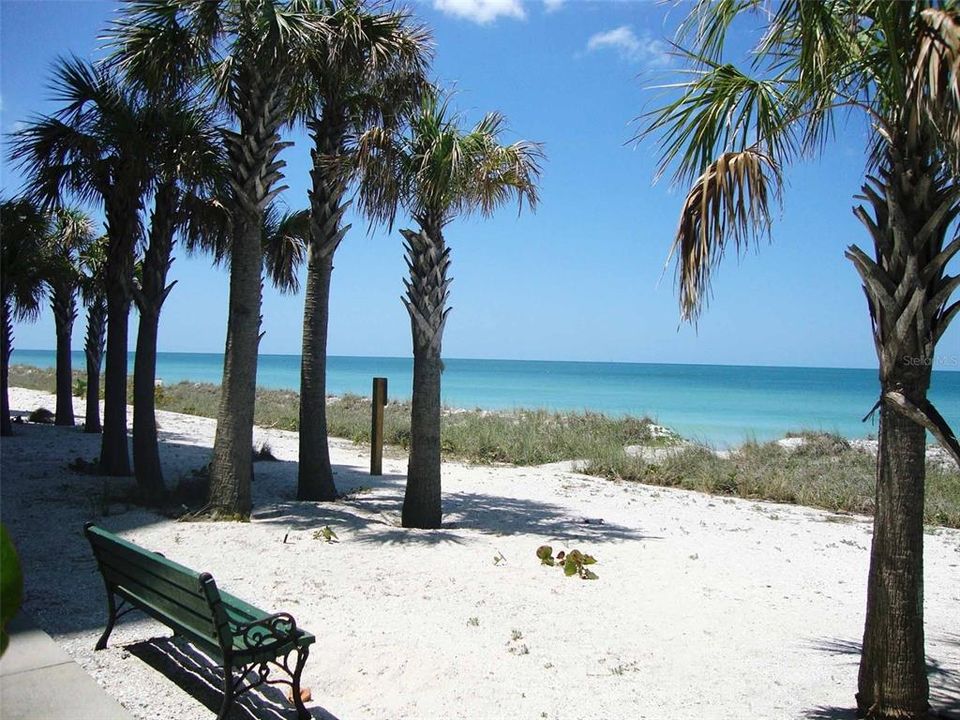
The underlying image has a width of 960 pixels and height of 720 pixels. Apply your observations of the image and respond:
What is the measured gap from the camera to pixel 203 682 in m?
4.51

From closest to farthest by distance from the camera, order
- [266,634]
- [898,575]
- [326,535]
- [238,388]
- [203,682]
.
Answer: [266,634] → [898,575] → [203,682] → [326,535] → [238,388]

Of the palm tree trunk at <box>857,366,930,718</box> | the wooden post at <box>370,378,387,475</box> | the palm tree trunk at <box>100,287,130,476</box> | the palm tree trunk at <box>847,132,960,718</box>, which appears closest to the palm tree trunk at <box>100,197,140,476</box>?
the palm tree trunk at <box>100,287,130,476</box>

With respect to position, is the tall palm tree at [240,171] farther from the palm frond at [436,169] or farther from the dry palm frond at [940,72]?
the dry palm frond at [940,72]

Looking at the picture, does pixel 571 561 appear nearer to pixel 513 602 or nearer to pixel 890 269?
pixel 513 602

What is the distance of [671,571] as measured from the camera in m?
7.54

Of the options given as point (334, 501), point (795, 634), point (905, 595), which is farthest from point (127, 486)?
point (905, 595)

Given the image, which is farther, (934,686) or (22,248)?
(22,248)

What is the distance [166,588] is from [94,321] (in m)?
14.7

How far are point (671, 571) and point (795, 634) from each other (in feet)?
5.84

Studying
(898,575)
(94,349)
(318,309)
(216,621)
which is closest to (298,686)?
(216,621)

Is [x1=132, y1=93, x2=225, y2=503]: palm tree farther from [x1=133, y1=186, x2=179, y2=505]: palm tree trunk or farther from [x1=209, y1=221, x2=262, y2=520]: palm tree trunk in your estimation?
[x1=209, y1=221, x2=262, y2=520]: palm tree trunk

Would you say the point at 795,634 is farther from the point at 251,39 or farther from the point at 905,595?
the point at 251,39

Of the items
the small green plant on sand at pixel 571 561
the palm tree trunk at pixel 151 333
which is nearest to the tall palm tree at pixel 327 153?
the palm tree trunk at pixel 151 333

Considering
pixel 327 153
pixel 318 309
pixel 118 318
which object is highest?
pixel 327 153
